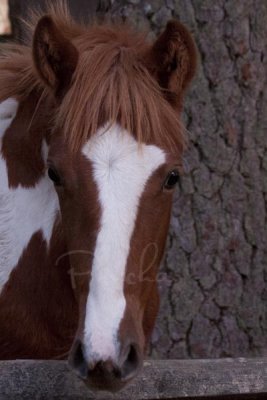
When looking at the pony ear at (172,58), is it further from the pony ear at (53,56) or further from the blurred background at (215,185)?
the blurred background at (215,185)

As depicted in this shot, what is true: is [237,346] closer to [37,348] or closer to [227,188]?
[227,188]

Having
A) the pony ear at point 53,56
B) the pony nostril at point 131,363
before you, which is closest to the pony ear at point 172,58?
the pony ear at point 53,56

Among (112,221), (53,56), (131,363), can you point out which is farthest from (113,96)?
(131,363)

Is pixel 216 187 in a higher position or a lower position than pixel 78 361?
lower

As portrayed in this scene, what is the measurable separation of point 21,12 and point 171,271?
6.11 ft

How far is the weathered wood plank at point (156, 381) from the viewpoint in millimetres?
2252

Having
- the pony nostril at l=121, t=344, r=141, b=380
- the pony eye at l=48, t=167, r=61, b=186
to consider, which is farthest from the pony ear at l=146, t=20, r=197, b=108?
the pony nostril at l=121, t=344, r=141, b=380

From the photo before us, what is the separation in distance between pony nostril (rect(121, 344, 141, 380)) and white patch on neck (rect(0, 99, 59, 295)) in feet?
2.85

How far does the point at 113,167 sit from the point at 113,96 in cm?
31

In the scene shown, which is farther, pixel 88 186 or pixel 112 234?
pixel 88 186

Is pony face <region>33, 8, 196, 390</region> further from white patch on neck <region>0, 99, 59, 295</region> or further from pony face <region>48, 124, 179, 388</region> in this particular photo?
white patch on neck <region>0, 99, 59, 295</region>

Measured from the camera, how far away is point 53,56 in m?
3.01

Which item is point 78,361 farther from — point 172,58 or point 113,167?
point 172,58

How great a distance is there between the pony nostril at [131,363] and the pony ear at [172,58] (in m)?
1.02
